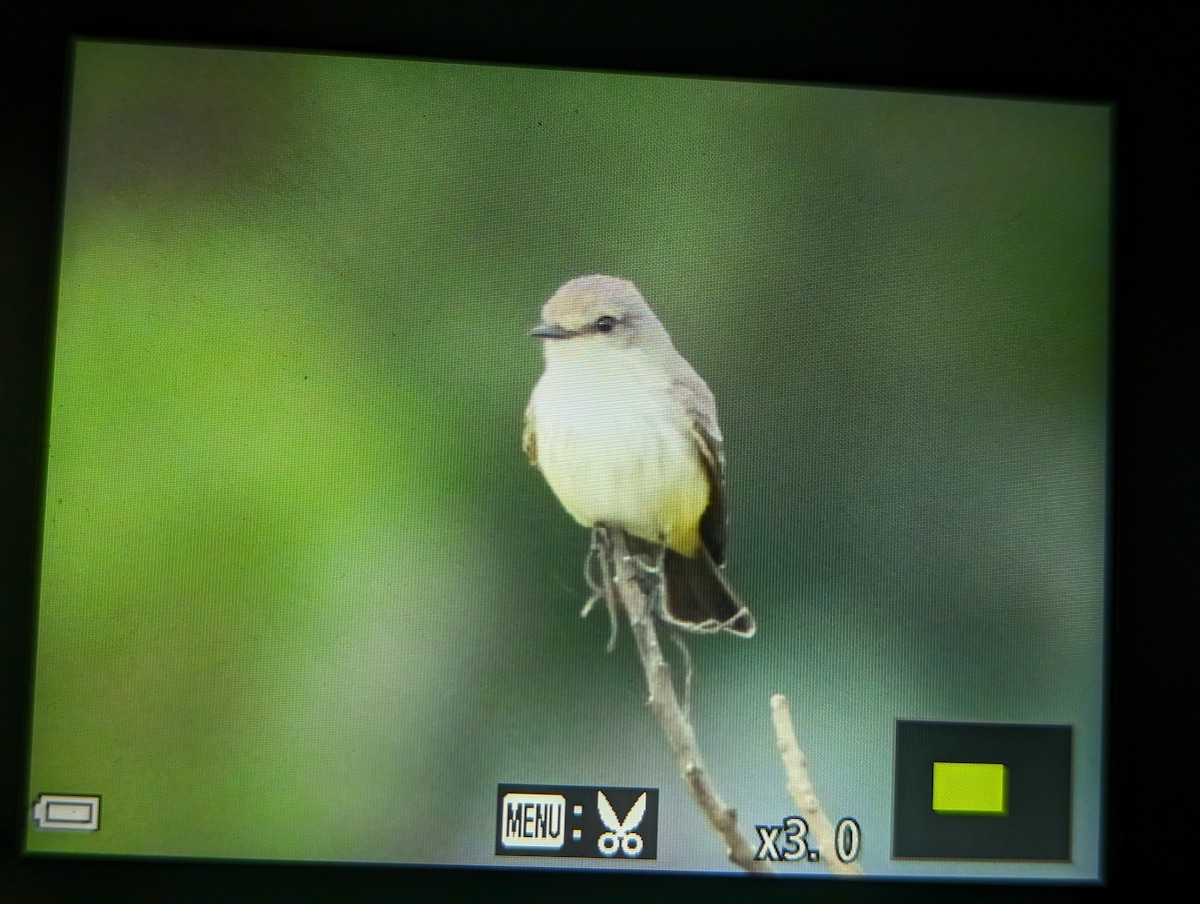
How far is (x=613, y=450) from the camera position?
1.66 metres

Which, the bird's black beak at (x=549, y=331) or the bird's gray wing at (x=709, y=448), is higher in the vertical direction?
the bird's black beak at (x=549, y=331)

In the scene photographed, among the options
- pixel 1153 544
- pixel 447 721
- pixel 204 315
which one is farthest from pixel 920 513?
pixel 204 315

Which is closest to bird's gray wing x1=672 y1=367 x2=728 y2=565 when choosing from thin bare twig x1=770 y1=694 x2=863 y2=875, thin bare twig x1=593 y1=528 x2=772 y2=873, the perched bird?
the perched bird

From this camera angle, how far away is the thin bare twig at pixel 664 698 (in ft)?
5.43

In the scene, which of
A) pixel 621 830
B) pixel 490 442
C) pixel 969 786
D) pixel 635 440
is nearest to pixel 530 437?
pixel 490 442

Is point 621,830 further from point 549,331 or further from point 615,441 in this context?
point 549,331

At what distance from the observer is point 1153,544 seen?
1748mm

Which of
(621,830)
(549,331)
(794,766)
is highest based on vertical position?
(549,331)

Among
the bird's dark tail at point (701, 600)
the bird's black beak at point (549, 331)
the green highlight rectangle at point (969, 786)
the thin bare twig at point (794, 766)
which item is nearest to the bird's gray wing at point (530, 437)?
the bird's black beak at point (549, 331)

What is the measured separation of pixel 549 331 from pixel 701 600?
0.49m

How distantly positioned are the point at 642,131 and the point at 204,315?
753 millimetres

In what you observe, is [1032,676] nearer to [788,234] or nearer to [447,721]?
[788,234]

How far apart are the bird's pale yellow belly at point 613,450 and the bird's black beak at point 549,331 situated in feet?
0.22

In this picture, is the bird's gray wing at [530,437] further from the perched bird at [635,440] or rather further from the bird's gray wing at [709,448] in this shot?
the bird's gray wing at [709,448]
